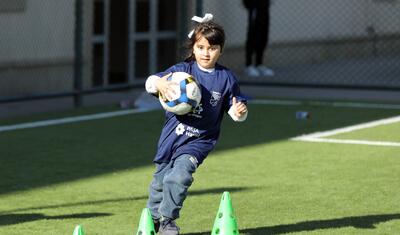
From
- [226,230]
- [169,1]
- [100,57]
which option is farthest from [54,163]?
[169,1]

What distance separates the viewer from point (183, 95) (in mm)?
7316

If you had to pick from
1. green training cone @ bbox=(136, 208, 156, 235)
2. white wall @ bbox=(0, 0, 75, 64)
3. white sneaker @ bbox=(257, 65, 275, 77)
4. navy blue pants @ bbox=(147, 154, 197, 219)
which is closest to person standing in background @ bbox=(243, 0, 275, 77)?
white sneaker @ bbox=(257, 65, 275, 77)

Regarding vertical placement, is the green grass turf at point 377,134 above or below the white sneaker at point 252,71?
above

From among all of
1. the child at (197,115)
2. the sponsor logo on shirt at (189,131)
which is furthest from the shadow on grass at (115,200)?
the sponsor logo on shirt at (189,131)

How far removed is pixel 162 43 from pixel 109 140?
717 cm

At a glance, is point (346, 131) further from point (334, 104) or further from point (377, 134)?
point (334, 104)

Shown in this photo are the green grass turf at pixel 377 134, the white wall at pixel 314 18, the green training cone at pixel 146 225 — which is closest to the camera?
the green training cone at pixel 146 225

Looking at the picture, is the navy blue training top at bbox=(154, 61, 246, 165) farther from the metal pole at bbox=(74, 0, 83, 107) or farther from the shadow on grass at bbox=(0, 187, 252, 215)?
the metal pole at bbox=(74, 0, 83, 107)

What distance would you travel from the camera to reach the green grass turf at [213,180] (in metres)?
8.10

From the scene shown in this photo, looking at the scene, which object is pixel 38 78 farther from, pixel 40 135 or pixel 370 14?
pixel 370 14

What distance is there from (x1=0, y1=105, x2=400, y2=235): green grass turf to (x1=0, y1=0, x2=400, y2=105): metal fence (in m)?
2.56

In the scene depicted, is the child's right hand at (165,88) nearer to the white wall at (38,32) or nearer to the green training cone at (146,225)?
the green training cone at (146,225)

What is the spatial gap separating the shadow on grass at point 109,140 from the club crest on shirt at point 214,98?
2.43 m

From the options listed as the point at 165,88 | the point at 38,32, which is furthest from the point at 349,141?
the point at 38,32
